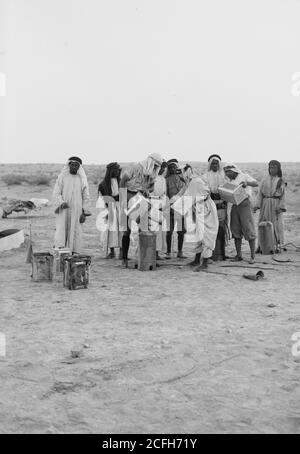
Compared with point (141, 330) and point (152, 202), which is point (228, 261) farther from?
point (141, 330)

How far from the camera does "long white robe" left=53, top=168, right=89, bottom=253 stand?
29.8 ft

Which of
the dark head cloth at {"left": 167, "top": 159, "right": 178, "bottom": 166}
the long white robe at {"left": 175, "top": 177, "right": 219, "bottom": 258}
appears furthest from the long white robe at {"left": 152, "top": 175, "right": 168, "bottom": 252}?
the long white robe at {"left": 175, "top": 177, "right": 219, "bottom": 258}

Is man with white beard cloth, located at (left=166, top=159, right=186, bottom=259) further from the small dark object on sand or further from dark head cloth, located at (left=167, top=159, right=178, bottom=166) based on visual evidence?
the small dark object on sand

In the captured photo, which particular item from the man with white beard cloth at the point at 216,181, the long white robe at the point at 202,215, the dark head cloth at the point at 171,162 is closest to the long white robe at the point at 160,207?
the dark head cloth at the point at 171,162

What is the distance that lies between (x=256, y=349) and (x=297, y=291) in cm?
269

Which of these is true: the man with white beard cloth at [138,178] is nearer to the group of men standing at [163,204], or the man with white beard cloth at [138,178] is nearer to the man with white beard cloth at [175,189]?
the group of men standing at [163,204]

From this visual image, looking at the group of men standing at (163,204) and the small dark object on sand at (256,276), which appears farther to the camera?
the group of men standing at (163,204)

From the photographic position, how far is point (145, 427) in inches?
139

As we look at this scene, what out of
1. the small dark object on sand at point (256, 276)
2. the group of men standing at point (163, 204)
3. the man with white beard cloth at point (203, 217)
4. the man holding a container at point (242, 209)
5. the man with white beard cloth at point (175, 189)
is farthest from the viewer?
the man with white beard cloth at point (175, 189)

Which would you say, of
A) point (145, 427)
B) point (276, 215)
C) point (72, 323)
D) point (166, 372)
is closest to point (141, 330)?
point (72, 323)

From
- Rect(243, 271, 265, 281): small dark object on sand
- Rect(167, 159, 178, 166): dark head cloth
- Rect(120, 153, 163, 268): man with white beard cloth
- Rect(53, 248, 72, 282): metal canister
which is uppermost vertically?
Rect(167, 159, 178, 166): dark head cloth

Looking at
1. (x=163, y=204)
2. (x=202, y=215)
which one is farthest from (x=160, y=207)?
(x=202, y=215)

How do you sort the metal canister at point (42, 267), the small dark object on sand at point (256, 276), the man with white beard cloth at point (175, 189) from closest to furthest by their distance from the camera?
1. the metal canister at point (42, 267)
2. the small dark object on sand at point (256, 276)
3. the man with white beard cloth at point (175, 189)

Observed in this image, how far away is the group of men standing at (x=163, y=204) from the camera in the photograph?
29.3 feet
